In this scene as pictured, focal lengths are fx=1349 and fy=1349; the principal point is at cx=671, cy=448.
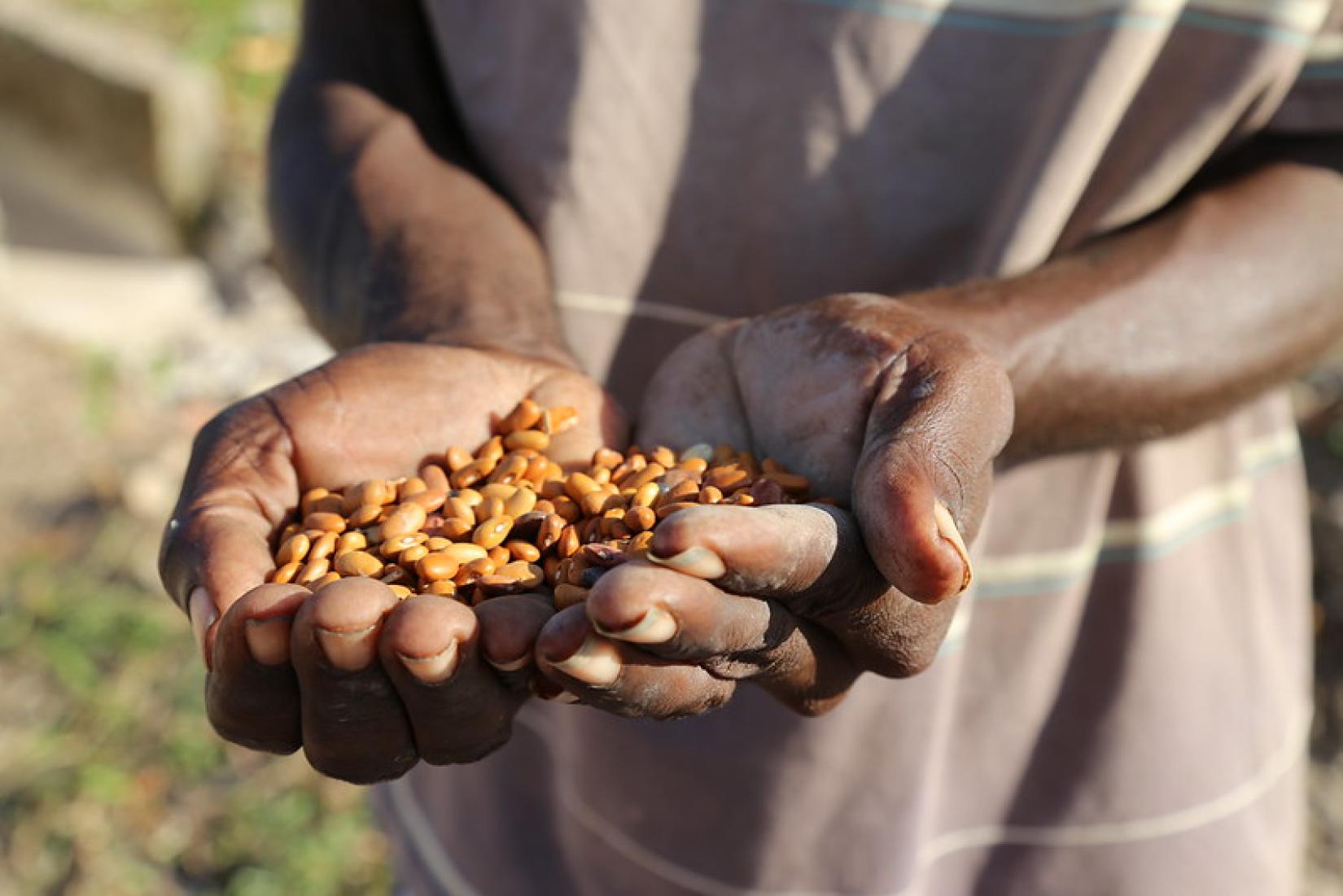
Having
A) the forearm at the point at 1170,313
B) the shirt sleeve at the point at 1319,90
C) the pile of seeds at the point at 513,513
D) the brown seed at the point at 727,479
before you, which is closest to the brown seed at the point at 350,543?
the pile of seeds at the point at 513,513

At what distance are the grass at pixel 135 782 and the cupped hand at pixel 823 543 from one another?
1.62 meters

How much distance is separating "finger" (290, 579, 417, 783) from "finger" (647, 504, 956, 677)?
18 centimetres

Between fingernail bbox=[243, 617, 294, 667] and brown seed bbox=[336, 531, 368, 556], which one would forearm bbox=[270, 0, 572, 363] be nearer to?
brown seed bbox=[336, 531, 368, 556]

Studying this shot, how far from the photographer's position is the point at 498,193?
5.31 ft

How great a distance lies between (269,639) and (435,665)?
12 centimetres

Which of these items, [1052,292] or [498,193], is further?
[498,193]

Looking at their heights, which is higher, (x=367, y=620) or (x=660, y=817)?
(x=367, y=620)

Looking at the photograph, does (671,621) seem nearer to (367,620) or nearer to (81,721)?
(367,620)

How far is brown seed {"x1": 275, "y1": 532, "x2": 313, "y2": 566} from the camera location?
1.14 metres

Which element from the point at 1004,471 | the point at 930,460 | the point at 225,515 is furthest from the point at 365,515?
the point at 1004,471

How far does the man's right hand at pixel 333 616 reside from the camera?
97cm

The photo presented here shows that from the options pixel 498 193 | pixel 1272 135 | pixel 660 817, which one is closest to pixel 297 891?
pixel 660 817

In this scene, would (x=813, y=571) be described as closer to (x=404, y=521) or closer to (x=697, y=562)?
(x=697, y=562)

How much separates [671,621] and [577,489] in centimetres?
37
